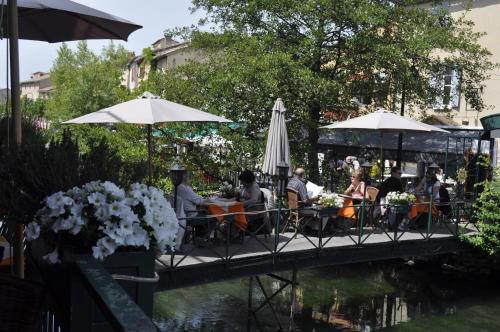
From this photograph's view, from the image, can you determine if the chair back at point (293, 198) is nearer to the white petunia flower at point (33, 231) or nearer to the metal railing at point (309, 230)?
the metal railing at point (309, 230)

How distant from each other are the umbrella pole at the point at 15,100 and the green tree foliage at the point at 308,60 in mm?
10245

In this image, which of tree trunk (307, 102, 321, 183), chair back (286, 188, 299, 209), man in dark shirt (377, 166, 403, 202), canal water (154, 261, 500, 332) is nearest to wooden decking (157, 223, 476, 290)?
chair back (286, 188, 299, 209)

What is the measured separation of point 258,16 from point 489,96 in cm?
1323

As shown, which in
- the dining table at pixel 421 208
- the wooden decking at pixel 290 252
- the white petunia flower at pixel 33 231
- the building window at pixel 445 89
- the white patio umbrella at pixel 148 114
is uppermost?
the building window at pixel 445 89

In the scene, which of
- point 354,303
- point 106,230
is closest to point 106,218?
point 106,230

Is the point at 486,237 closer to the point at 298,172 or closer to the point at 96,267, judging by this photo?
the point at 298,172

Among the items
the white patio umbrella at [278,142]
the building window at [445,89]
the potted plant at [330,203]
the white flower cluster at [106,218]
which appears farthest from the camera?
the building window at [445,89]

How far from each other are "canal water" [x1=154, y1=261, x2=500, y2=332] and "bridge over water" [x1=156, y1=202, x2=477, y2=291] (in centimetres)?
141

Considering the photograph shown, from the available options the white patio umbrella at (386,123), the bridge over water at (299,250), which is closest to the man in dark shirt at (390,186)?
the bridge over water at (299,250)

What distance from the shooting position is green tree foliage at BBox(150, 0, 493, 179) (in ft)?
45.0

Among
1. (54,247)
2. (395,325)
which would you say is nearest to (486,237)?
(395,325)

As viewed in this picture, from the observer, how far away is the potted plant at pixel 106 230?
2293mm

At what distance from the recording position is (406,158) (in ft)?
63.0

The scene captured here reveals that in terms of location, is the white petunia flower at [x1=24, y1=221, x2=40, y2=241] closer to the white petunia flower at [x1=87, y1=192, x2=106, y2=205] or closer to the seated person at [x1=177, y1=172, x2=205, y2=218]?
the white petunia flower at [x1=87, y1=192, x2=106, y2=205]
